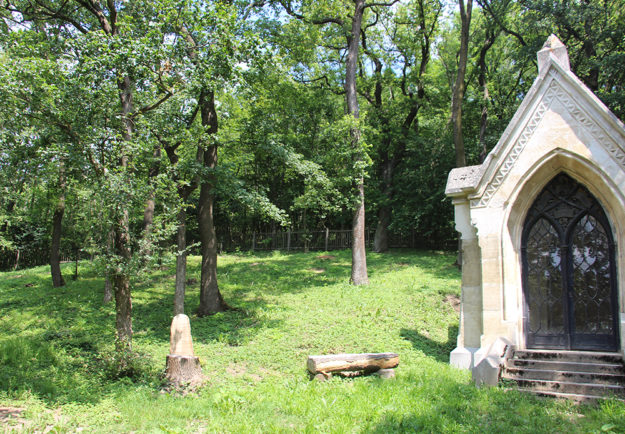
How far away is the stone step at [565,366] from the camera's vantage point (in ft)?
21.6

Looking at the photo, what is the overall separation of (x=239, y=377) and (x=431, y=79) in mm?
19643

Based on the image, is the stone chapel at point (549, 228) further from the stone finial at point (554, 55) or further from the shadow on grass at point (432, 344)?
the shadow on grass at point (432, 344)

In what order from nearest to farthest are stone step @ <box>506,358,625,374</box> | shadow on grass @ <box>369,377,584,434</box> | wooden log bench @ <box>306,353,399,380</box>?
shadow on grass @ <box>369,377,584,434</box>
stone step @ <box>506,358,625,374</box>
wooden log bench @ <box>306,353,399,380</box>

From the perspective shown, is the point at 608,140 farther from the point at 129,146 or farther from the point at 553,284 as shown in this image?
the point at 129,146

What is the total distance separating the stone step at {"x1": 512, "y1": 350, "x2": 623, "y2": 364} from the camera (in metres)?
6.81

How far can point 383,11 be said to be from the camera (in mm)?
20969

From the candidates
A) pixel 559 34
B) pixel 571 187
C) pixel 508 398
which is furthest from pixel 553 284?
pixel 559 34

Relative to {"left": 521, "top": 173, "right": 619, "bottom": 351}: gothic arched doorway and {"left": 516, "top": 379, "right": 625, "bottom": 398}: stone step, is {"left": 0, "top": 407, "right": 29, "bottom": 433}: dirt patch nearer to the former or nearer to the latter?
{"left": 516, "top": 379, "right": 625, "bottom": 398}: stone step

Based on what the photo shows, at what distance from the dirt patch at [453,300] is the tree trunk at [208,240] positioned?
7.06 meters

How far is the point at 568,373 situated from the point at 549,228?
8.71ft

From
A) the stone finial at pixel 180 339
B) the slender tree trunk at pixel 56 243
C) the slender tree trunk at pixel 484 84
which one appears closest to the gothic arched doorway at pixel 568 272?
the stone finial at pixel 180 339

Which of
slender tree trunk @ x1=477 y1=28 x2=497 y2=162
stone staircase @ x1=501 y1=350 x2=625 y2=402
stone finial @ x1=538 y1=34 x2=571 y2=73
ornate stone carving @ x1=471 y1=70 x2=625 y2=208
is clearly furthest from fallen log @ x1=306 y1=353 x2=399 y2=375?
slender tree trunk @ x1=477 y1=28 x2=497 y2=162

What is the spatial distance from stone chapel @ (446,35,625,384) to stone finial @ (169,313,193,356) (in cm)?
532

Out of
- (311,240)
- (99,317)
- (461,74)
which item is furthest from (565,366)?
(311,240)
